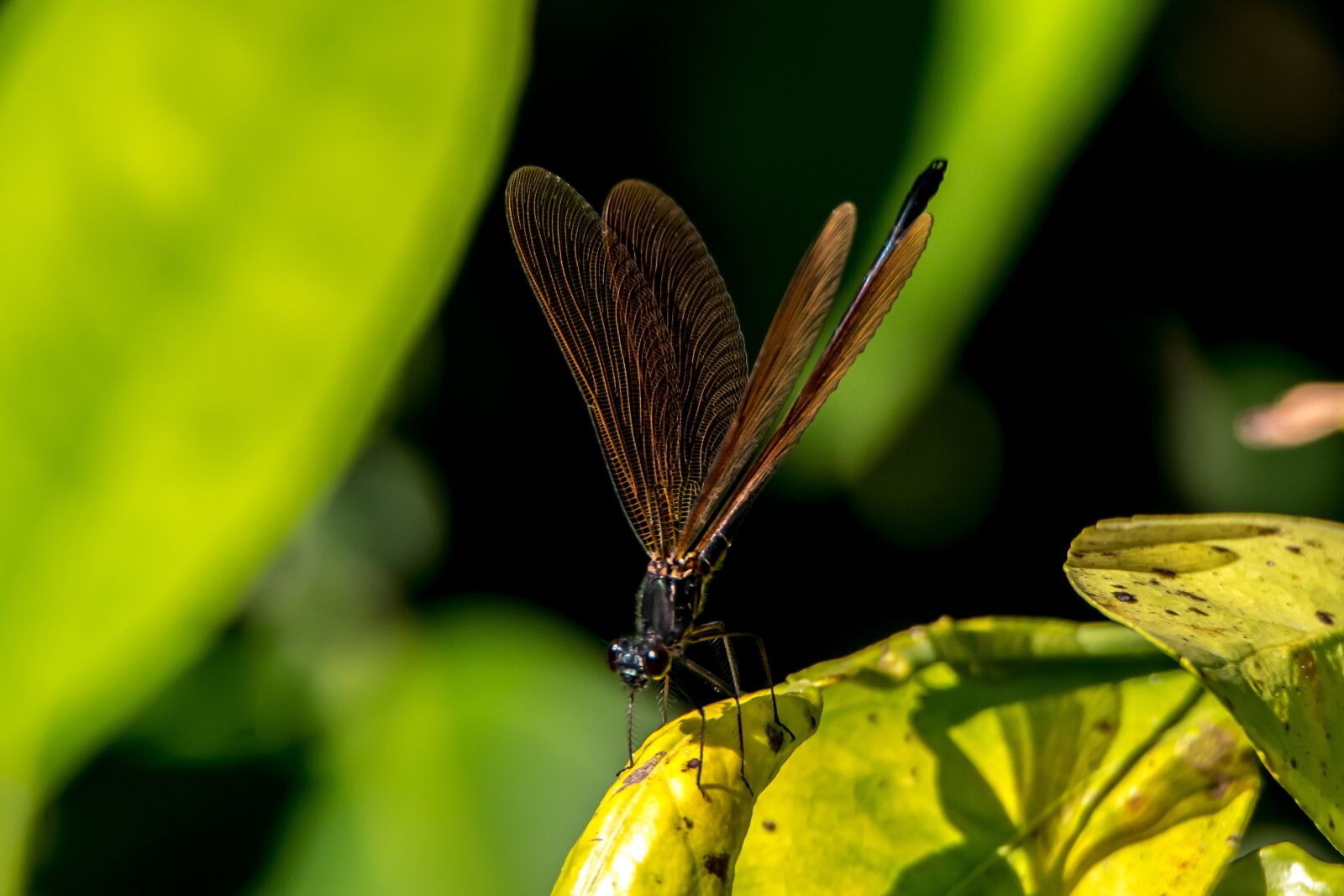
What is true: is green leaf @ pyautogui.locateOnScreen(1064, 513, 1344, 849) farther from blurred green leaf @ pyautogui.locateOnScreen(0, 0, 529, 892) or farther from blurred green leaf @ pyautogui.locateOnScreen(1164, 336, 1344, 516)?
blurred green leaf @ pyautogui.locateOnScreen(1164, 336, 1344, 516)

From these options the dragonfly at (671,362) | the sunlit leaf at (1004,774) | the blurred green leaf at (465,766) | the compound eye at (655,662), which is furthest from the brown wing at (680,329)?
the sunlit leaf at (1004,774)

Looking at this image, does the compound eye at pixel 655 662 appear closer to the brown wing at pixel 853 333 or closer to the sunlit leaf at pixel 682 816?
the brown wing at pixel 853 333

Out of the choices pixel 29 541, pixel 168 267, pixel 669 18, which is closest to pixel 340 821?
pixel 29 541

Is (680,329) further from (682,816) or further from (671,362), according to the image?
(682,816)

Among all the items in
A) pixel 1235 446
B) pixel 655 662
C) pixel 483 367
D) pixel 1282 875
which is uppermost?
pixel 1282 875

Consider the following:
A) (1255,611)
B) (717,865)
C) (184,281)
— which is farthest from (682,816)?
(184,281)

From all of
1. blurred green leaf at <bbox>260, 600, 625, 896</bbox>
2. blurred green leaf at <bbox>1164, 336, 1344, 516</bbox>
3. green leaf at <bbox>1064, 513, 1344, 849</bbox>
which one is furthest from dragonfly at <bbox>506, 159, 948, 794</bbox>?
blurred green leaf at <bbox>1164, 336, 1344, 516</bbox>
